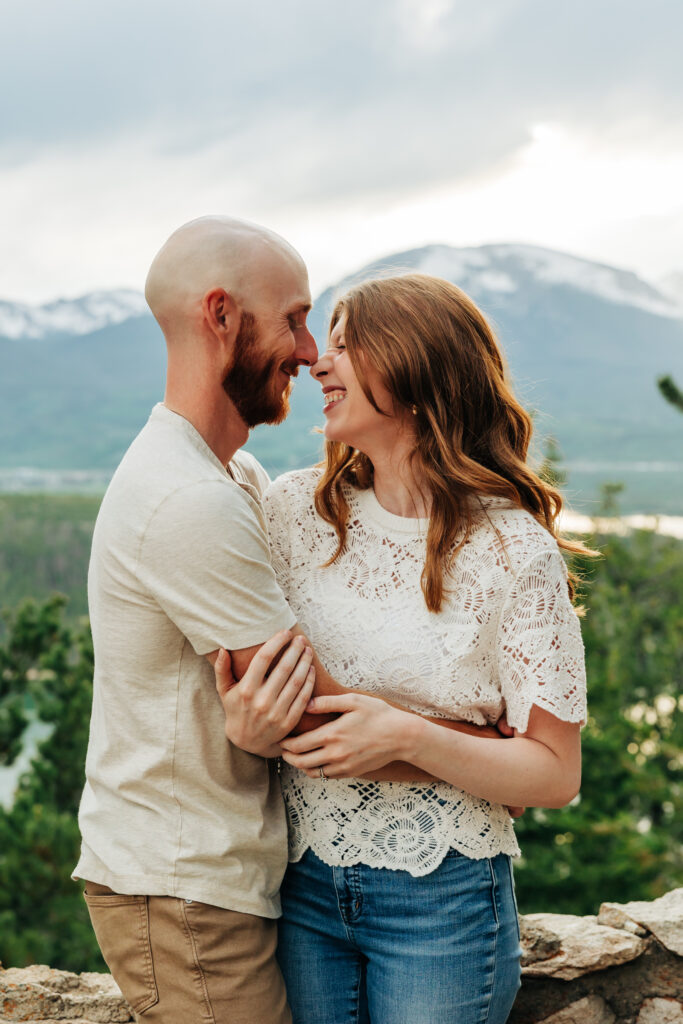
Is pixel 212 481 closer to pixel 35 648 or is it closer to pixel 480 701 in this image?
pixel 480 701

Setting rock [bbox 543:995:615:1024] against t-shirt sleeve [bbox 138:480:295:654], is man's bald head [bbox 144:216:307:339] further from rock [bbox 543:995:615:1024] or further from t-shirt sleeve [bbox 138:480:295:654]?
rock [bbox 543:995:615:1024]

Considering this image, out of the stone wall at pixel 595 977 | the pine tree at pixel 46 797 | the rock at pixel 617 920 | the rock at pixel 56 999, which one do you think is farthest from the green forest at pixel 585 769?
the rock at pixel 617 920

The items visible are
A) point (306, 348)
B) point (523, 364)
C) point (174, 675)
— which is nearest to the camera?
point (174, 675)

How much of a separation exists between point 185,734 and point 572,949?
123 centimetres

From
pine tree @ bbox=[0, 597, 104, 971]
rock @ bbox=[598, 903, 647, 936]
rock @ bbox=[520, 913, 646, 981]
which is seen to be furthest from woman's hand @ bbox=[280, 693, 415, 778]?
pine tree @ bbox=[0, 597, 104, 971]

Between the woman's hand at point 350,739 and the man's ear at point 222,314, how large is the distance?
0.76 m

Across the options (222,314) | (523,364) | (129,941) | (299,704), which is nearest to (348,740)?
(299,704)

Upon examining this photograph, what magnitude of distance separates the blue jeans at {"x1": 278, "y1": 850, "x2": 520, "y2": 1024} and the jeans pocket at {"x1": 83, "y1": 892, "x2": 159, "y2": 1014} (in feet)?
1.00

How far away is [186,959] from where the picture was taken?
1.80 meters

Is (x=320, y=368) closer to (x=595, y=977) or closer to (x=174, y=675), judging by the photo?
(x=174, y=675)

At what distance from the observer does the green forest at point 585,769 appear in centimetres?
1230

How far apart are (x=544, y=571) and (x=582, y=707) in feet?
0.92

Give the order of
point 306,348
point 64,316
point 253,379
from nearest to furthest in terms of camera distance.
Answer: point 253,379 < point 306,348 < point 64,316

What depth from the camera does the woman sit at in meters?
1.90
